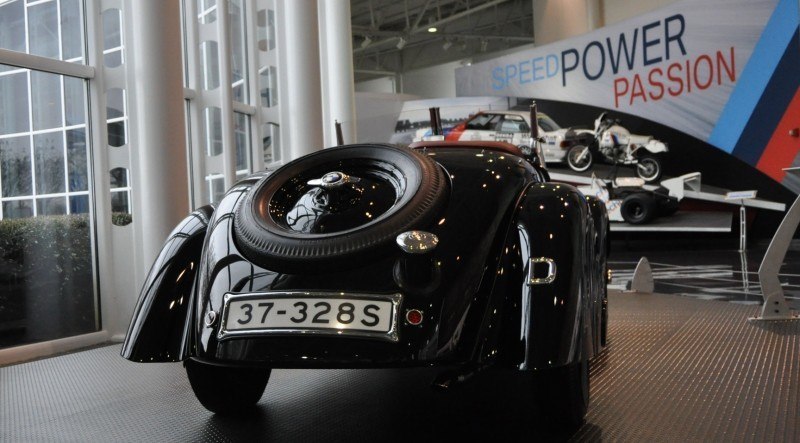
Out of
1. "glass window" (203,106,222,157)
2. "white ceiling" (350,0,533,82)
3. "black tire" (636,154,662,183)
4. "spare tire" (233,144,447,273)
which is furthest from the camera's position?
"white ceiling" (350,0,533,82)

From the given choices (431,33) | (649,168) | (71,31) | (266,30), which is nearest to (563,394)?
(71,31)

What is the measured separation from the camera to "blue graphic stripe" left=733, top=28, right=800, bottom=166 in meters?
9.62

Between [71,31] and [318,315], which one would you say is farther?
[71,31]

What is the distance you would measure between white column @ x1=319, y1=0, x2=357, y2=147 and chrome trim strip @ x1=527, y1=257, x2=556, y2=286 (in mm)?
9335

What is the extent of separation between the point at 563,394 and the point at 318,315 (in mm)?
701

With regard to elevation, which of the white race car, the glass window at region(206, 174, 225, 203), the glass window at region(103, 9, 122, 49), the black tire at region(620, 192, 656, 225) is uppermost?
the glass window at region(103, 9, 122, 49)

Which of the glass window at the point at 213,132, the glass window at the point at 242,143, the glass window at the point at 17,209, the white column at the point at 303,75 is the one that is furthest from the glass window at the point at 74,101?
the glass window at the point at 242,143

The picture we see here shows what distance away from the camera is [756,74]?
10000 mm

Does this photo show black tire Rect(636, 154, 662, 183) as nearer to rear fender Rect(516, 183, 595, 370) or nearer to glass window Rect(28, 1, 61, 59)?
glass window Rect(28, 1, 61, 59)

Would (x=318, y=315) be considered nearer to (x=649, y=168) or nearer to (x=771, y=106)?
(x=771, y=106)

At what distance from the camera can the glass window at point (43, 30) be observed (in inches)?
191

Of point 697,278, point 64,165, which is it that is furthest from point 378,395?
point 697,278

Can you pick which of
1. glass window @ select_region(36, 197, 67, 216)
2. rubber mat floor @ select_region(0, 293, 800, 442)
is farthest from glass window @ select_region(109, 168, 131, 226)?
rubber mat floor @ select_region(0, 293, 800, 442)

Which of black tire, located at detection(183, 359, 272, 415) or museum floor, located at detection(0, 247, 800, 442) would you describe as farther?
black tire, located at detection(183, 359, 272, 415)
